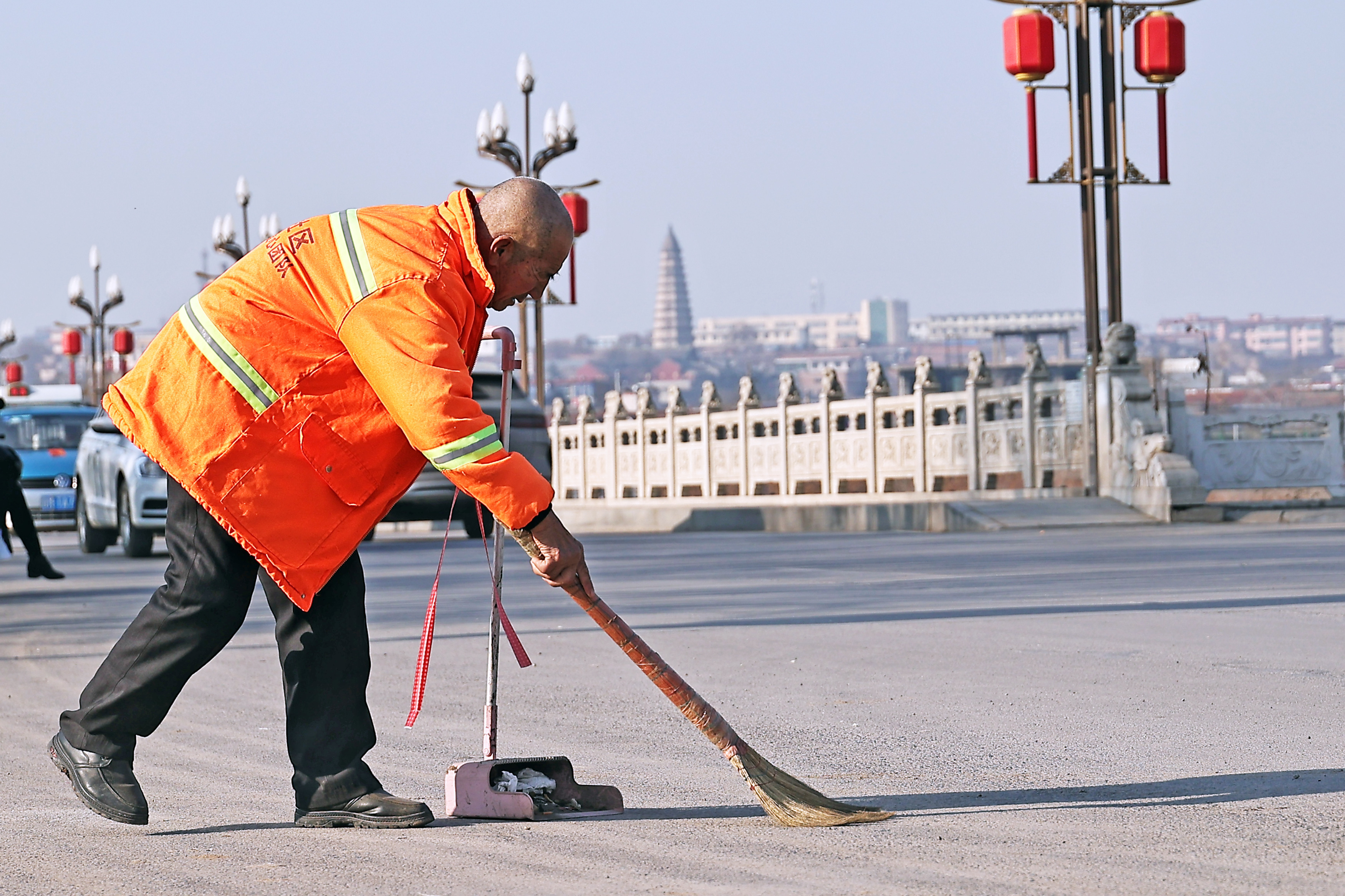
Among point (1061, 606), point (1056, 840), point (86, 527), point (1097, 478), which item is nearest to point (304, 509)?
point (1056, 840)

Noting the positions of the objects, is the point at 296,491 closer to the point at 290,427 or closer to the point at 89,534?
the point at 290,427

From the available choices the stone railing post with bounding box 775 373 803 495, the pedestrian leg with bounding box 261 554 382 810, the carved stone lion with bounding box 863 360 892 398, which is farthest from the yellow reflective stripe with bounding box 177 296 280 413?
the stone railing post with bounding box 775 373 803 495

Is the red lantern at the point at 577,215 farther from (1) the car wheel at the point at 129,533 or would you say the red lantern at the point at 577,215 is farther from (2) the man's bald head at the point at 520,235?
(2) the man's bald head at the point at 520,235

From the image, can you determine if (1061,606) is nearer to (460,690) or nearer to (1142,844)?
(460,690)

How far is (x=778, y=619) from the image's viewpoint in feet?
32.6

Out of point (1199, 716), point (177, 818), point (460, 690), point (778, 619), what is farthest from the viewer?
point (778, 619)

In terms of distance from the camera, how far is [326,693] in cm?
430

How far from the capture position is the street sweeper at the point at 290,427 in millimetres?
4039

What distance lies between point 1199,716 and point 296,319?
329cm

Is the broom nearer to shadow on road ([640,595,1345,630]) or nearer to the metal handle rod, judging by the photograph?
the metal handle rod

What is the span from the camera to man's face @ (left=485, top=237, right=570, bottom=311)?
4.13m

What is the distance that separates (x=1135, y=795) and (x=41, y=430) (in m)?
19.0

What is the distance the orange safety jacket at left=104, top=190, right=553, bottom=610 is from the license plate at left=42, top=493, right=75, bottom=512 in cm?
1778

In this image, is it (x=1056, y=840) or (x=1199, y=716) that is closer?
(x=1056, y=840)
